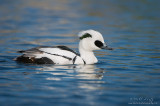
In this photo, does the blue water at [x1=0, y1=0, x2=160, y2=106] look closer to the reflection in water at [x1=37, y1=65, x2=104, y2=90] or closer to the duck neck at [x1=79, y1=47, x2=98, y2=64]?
→ the reflection in water at [x1=37, y1=65, x2=104, y2=90]

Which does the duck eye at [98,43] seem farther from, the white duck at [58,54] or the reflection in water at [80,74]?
the reflection in water at [80,74]

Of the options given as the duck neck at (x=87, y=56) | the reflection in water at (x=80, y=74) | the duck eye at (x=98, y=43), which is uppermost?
the duck eye at (x=98, y=43)

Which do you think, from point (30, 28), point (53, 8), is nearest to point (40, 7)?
point (53, 8)

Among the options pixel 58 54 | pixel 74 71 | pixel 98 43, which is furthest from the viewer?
pixel 98 43

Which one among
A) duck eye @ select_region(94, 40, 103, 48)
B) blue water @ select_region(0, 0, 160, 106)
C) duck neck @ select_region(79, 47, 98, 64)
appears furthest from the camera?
duck neck @ select_region(79, 47, 98, 64)

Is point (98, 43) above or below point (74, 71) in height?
above

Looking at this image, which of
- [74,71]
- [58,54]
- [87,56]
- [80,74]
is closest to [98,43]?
[87,56]

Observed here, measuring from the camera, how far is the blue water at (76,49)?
8398mm

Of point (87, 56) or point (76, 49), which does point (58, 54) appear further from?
point (76, 49)

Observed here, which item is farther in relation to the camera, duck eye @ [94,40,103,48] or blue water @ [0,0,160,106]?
duck eye @ [94,40,103,48]

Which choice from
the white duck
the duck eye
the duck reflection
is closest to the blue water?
the duck reflection

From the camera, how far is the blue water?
27.6 feet

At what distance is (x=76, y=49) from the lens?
592 inches

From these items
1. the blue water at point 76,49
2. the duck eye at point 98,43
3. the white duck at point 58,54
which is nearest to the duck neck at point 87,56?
the white duck at point 58,54
